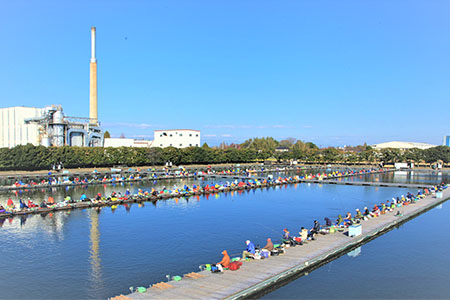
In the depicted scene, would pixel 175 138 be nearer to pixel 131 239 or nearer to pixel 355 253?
pixel 131 239

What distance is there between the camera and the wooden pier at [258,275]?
12633 mm

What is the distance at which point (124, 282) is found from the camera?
1494 cm

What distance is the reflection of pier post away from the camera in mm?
15156

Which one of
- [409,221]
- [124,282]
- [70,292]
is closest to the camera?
[70,292]

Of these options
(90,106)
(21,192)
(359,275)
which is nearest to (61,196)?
(21,192)

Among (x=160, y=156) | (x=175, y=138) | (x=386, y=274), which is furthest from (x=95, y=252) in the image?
(x=175, y=138)

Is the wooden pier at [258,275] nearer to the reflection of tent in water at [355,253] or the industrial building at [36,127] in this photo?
the reflection of tent in water at [355,253]

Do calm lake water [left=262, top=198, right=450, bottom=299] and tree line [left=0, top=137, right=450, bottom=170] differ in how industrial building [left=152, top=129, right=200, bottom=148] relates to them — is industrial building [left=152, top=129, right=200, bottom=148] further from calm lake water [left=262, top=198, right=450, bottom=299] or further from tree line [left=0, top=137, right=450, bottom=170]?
calm lake water [left=262, top=198, right=450, bottom=299]

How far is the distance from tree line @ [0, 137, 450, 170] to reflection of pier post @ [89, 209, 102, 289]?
36.7 m

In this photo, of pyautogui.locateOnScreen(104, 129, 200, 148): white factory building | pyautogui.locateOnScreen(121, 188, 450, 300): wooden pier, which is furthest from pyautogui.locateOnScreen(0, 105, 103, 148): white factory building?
pyautogui.locateOnScreen(121, 188, 450, 300): wooden pier

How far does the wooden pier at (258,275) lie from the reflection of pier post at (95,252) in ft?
10.9

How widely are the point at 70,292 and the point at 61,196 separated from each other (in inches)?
996

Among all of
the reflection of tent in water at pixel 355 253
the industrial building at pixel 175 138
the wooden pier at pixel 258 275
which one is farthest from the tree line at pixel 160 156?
the reflection of tent in water at pixel 355 253

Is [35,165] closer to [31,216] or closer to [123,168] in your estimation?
[123,168]
